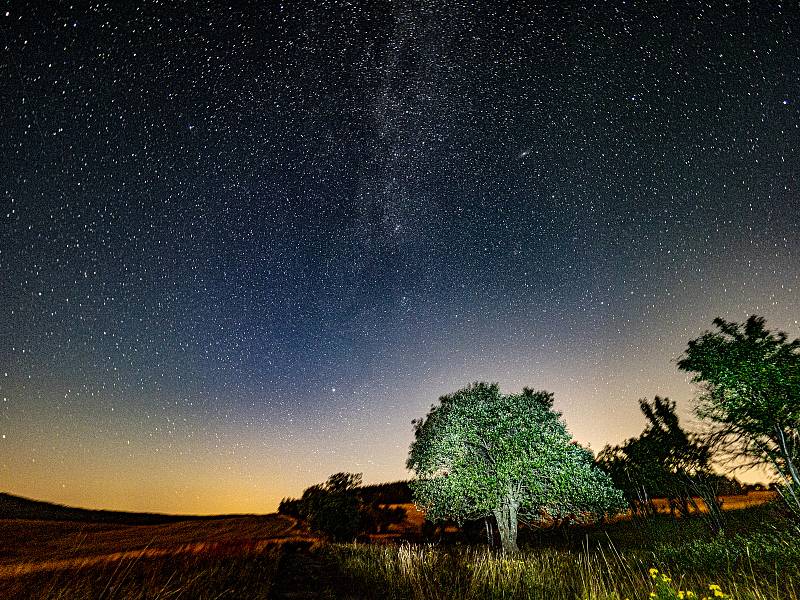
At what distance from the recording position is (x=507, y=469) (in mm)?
18719

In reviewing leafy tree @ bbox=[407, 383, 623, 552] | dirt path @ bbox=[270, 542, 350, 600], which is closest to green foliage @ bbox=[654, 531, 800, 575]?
leafy tree @ bbox=[407, 383, 623, 552]

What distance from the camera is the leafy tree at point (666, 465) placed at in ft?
98.0

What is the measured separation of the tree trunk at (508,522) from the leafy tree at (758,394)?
10.8m

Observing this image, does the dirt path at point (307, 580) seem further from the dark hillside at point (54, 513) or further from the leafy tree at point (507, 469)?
the dark hillside at point (54, 513)

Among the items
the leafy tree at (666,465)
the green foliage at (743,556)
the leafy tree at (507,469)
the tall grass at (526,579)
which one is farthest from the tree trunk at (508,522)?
the leafy tree at (666,465)

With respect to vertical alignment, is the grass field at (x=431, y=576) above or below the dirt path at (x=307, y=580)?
above

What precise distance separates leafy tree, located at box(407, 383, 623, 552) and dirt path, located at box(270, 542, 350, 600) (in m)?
6.20

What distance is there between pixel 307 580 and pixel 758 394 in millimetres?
21254

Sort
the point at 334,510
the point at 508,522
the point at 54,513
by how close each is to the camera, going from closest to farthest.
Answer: the point at 508,522 < the point at 334,510 < the point at 54,513

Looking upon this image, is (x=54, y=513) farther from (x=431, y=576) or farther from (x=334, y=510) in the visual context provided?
(x=431, y=576)

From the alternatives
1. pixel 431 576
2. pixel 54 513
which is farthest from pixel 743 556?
pixel 54 513

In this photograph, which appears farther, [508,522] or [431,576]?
[508,522]

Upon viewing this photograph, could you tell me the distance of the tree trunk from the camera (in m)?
19.6

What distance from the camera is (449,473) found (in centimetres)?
2011
